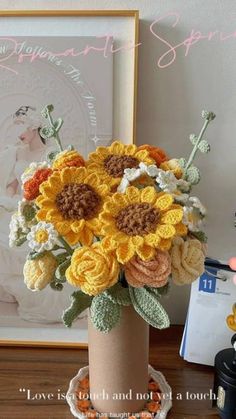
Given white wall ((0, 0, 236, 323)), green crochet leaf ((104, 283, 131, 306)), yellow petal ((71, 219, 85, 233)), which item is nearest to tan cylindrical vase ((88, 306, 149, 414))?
green crochet leaf ((104, 283, 131, 306))

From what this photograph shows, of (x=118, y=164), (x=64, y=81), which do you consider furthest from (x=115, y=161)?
(x=64, y=81)

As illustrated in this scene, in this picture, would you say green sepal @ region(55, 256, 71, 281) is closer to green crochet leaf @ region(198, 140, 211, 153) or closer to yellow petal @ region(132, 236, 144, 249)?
yellow petal @ region(132, 236, 144, 249)

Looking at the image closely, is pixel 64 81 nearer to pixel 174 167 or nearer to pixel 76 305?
pixel 174 167

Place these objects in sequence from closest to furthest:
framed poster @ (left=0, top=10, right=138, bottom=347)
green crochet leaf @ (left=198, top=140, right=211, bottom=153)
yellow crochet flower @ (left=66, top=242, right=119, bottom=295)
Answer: yellow crochet flower @ (left=66, top=242, right=119, bottom=295)
green crochet leaf @ (left=198, top=140, right=211, bottom=153)
framed poster @ (left=0, top=10, right=138, bottom=347)

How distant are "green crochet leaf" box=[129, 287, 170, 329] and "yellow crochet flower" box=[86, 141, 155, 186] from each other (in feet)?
0.45

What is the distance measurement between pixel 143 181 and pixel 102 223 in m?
0.09

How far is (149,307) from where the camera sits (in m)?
0.51

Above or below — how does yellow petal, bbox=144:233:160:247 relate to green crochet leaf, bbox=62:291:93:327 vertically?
above

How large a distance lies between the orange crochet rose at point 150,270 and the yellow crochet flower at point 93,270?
0.06ft

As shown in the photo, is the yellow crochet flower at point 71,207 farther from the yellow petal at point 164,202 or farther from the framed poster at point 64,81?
the framed poster at point 64,81

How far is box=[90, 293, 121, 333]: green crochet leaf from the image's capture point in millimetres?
514

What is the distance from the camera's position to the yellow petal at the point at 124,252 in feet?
1.57

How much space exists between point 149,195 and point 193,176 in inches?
4.0

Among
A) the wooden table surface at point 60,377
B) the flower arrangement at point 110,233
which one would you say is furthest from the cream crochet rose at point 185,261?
the wooden table surface at point 60,377
